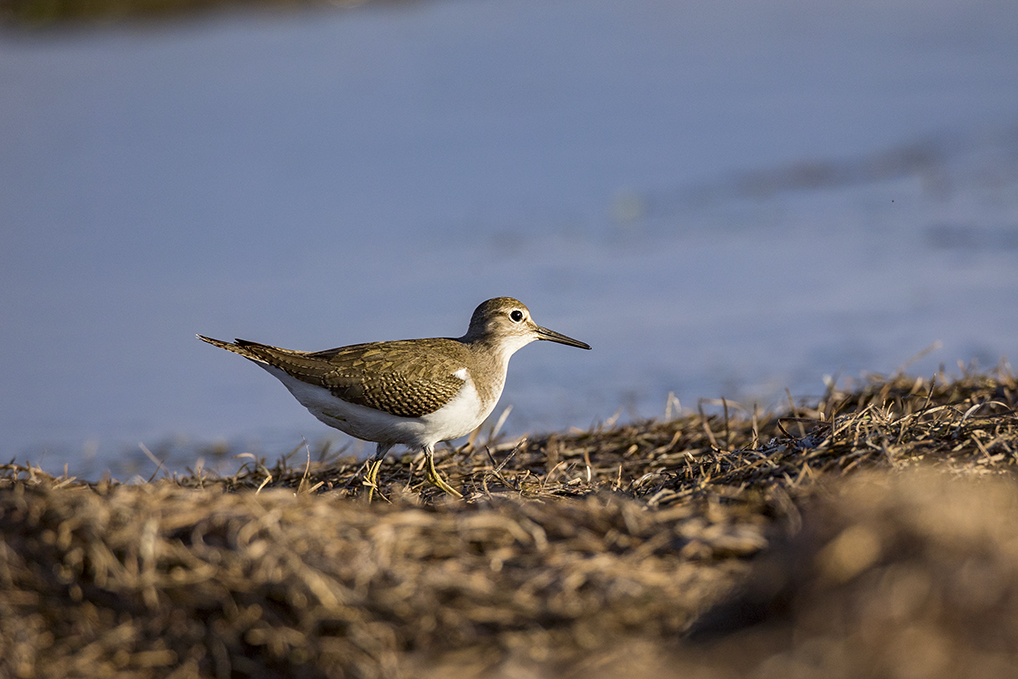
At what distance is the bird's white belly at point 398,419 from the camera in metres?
5.67

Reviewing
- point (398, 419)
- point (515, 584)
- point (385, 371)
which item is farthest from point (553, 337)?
point (515, 584)

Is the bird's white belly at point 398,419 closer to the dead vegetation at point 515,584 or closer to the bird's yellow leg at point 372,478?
the bird's yellow leg at point 372,478

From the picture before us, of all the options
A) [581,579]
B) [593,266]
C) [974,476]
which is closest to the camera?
[581,579]

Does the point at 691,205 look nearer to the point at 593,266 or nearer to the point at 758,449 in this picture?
the point at 593,266

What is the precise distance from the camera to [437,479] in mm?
5230

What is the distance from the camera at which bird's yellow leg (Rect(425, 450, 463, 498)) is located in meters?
4.92

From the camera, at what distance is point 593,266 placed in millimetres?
10055

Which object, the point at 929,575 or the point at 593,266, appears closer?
the point at 929,575

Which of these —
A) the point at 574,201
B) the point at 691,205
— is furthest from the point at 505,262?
the point at 691,205

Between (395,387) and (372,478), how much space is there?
2.16 ft

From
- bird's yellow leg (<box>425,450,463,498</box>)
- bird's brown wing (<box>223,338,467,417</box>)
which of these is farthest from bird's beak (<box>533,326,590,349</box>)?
bird's yellow leg (<box>425,450,463,498</box>)

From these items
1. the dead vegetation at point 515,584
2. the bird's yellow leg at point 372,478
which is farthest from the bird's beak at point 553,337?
the dead vegetation at point 515,584

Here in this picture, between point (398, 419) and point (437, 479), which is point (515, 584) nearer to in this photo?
point (437, 479)

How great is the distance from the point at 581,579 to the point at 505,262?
727 centimetres
